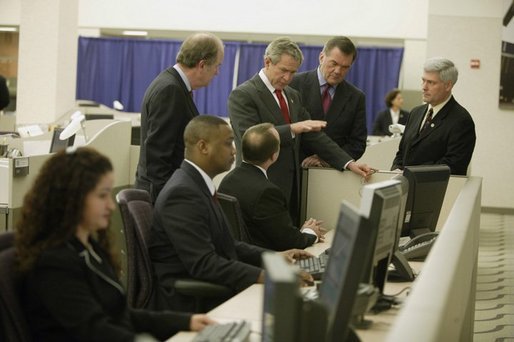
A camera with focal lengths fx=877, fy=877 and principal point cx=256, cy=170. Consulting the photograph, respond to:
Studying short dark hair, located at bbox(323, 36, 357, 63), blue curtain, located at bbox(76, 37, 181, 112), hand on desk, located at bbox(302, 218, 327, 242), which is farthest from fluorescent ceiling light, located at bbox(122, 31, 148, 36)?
hand on desk, located at bbox(302, 218, 327, 242)

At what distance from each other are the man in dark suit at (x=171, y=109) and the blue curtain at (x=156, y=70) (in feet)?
26.8

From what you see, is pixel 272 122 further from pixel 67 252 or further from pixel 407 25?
pixel 407 25

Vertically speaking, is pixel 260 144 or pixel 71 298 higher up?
pixel 260 144

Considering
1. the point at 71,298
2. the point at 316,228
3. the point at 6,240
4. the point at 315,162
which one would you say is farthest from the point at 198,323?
the point at 315,162

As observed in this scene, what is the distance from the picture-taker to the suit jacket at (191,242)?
289 centimetres

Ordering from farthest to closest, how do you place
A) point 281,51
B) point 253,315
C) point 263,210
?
point 281,51 < point 263,210 < point 253,315

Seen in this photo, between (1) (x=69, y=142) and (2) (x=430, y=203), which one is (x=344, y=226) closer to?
(2) (x=430, y=203)

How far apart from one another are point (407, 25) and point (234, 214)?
8.75 metres

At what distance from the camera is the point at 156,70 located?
1274 centimetres

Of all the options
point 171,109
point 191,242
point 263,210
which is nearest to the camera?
point 191,242

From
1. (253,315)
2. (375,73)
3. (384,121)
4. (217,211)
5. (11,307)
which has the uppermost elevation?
(375,73)

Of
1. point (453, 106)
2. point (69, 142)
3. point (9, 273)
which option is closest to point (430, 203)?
point (453, 106)

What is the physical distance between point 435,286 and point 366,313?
2.67 feet

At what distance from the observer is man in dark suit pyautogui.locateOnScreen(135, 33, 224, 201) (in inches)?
149
